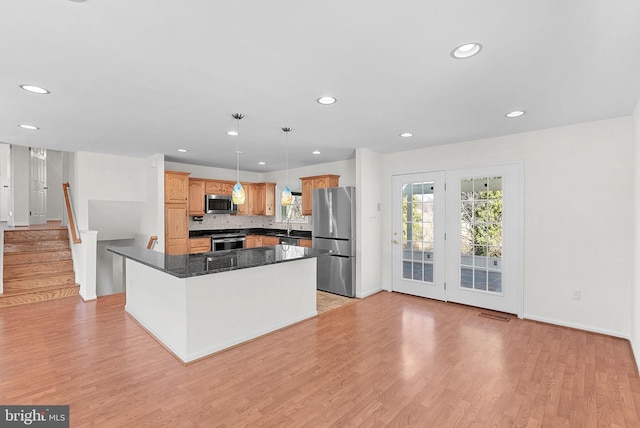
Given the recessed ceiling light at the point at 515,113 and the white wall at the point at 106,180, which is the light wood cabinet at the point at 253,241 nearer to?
the white wall at the point at 106,180

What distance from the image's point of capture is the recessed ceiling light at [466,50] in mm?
1879

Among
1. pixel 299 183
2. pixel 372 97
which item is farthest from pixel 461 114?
pixel 299 183

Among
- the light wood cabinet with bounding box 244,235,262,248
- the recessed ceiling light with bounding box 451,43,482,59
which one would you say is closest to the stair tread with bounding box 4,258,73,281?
the light wood cabinet with bounding box 244,235,262,248

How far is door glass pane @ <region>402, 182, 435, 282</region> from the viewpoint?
194 inches

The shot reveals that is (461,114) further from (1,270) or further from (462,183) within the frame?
(1,270)

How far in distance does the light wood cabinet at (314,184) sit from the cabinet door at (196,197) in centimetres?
218

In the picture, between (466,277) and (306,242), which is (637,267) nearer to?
(466,277)

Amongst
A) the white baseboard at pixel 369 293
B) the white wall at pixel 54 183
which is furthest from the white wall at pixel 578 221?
the white wall at pixel 54 183

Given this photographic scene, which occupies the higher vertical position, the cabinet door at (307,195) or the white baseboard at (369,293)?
the cabinet door at (307,195)

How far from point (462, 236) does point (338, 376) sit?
9.82ft

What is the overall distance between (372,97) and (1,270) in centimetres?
583

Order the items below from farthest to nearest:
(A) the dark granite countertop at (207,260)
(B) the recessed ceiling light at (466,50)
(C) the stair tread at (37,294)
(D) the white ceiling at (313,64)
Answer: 1. (C) the stair tread at (37,294)
2. (A) the dark granite countertop at (207,260)
3. (B) the recessed ceiling light at (466,50)
4. (D) the white ceiling at (313,64)

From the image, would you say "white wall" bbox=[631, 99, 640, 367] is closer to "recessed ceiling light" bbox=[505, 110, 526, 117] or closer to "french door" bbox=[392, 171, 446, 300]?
"recessed ceiling light" bbox=[505, 110, 526, 117]

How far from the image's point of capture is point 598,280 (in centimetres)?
350
